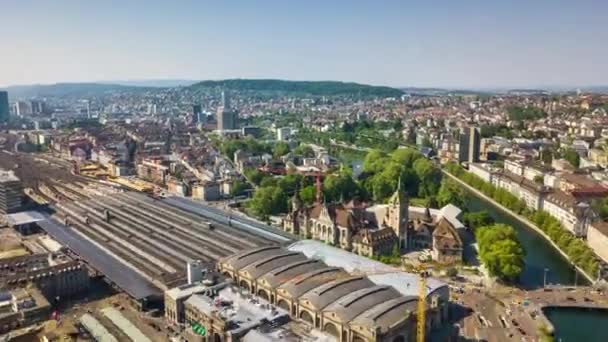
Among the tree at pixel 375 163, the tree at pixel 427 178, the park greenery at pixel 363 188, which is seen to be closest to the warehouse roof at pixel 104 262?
the park greenery at pixel 363 188

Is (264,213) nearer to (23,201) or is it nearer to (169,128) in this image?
(23,201)

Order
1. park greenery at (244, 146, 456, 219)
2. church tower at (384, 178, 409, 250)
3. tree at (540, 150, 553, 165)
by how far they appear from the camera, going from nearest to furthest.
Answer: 1. church tower at (384, 178, 409, 250)
2. park greenery at (244, 146, 456, 219)
3. tree at (540, 150, 553, 165)

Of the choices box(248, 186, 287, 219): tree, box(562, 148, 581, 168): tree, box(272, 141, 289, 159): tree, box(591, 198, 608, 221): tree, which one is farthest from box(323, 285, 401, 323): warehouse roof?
box(272, 141, 289, 159): tree

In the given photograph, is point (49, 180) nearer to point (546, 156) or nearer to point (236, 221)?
point (236, 221)

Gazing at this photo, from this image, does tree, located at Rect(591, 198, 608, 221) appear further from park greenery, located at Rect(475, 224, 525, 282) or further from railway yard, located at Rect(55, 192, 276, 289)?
railway yard, located at Rect(55, 192, 276, 289)

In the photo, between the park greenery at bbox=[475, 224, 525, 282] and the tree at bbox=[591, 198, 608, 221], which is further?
the tree at bbox=[591, 198, 608, 221]

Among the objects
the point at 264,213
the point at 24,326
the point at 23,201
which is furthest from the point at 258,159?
the point at 24,326
